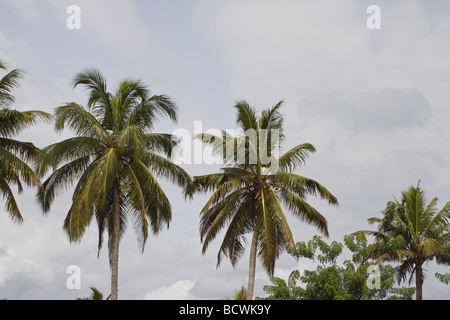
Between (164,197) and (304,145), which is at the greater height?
(304,145)

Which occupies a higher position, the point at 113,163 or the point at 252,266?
the point at 113,163

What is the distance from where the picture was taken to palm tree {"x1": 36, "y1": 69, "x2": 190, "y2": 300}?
871 inches

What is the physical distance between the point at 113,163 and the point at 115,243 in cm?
371

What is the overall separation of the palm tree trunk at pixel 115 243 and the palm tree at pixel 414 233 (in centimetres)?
1446

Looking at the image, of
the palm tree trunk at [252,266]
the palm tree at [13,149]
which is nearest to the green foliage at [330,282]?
the palm tree trunk at [252,266]

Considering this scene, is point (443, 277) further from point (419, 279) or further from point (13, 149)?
point (13, 149)

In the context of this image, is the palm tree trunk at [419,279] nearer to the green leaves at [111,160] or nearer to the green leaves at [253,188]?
the green leaves at [253,188]

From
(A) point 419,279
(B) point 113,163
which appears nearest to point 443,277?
(A) point 419,279

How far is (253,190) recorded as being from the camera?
25.7 meters

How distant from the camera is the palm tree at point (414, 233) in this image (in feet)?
99.5
